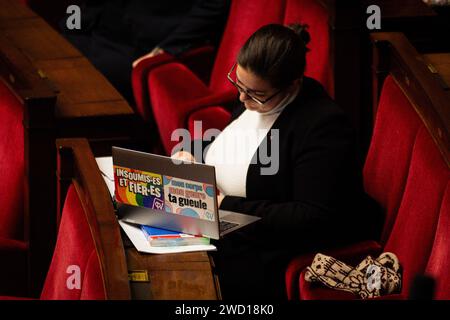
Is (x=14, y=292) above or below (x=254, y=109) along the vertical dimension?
below

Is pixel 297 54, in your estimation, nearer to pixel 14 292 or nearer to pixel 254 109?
pixel 254 109

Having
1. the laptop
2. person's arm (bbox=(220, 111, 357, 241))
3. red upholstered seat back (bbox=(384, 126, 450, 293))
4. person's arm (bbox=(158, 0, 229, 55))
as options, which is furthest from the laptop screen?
person's arm (bbox=(158, 0, 229, 55))

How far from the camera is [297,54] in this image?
1420mm

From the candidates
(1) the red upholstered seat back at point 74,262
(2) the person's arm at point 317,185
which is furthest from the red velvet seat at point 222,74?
(1) the red upholstered seat back at point 74,262

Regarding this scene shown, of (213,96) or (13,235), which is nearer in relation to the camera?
(13,235)

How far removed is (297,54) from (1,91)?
Result: 0.61 meters

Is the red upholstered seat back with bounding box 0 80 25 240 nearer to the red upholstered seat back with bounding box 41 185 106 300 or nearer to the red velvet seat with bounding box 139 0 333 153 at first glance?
the red upholstered seat back with bounding box 41 185 106 300

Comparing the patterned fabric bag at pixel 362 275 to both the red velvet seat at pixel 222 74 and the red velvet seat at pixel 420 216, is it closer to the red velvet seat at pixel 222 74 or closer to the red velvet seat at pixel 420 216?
the red velvet seat at pixel 420 216

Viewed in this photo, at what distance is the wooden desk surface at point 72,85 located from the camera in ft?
5.95

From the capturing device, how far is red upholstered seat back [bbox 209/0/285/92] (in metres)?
2.08

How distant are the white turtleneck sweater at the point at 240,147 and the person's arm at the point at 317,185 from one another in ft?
0.30

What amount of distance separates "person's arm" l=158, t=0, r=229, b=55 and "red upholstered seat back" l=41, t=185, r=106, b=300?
1010 millimetres

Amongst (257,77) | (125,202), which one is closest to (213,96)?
(257,77)

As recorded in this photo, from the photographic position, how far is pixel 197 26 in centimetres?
231
